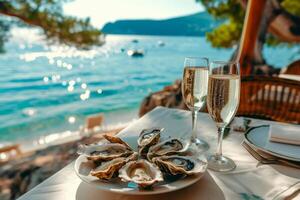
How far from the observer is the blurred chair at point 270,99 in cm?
144

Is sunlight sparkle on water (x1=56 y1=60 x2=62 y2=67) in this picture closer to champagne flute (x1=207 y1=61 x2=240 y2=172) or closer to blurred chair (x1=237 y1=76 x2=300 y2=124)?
blurred chair (x1=237 y1=76 x2=300 y2=124)

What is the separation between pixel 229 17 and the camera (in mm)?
6066

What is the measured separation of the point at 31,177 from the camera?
3.11m

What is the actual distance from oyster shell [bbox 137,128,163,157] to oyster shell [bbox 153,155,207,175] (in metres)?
0.09

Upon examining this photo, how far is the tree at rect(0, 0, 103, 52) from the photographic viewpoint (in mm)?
4414

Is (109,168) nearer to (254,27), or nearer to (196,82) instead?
(196,82)

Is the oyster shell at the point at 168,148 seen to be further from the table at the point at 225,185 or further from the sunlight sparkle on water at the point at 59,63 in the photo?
the sunlight sparkle on water at the point at 59,63

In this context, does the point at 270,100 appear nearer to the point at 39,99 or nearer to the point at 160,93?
the point at 160,93

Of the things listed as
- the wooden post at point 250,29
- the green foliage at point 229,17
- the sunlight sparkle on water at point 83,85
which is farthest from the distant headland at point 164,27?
the wooden post at point 250,29

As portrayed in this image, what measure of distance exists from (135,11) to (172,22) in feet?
16.5

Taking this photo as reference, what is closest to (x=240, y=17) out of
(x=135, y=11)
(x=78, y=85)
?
(x=78, y=85)

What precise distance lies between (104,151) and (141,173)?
12cm

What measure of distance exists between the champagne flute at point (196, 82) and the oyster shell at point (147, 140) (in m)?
0.12

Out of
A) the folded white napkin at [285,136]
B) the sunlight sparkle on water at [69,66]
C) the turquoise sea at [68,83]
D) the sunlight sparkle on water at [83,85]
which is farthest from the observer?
the sunlight sparkle on water at [69,66]
